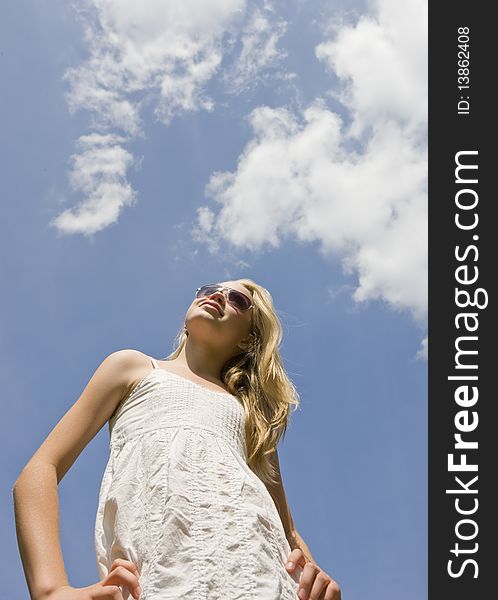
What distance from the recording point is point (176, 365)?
372cm

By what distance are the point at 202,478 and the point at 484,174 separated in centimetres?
598

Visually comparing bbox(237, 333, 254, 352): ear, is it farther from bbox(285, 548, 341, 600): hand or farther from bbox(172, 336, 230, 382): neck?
bbox(285, 548, 341, 600): hand

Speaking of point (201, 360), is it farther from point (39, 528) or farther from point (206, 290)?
point (39, 528)

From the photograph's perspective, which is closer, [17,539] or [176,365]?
[17,539]

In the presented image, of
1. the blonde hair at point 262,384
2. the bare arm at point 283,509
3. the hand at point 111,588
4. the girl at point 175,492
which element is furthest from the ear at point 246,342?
the hand at point 111,588

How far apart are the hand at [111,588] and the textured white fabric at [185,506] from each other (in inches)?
1.3

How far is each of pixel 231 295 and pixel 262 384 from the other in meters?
0.62

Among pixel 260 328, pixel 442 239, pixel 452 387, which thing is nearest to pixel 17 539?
pixel 260 328

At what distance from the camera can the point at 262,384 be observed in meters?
3.99

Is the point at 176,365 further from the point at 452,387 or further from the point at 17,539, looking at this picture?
the point at 452,387

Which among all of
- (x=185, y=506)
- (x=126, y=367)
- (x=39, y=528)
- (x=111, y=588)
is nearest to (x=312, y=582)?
(x=185, y=506)

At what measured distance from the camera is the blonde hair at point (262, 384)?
3518 mm

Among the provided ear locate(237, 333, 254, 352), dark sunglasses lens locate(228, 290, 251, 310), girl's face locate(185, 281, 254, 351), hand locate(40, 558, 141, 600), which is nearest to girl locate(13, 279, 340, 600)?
hand locate(40, 558, 141, 600)

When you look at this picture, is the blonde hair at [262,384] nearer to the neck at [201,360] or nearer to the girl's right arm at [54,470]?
the neck at [201,360]
